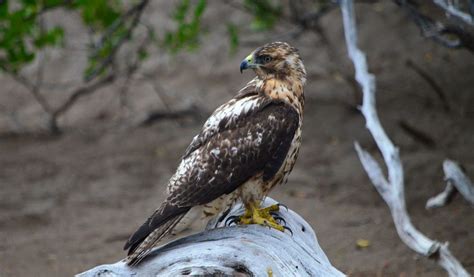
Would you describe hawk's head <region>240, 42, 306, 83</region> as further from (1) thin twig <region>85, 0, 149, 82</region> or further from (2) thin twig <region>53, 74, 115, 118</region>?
(2) thin twig <region>53, 74, 115, 118</region>

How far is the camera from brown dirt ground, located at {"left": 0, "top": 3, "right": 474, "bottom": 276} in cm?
787

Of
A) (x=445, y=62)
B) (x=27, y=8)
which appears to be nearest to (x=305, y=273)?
(x=27, y=8)

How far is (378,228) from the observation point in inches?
314

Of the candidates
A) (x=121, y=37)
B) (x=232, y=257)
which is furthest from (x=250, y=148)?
(x=121, y=37)

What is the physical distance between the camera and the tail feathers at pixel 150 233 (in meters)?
4.56

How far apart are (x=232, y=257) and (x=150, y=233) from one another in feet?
1.42

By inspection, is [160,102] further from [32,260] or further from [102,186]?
[32,260]

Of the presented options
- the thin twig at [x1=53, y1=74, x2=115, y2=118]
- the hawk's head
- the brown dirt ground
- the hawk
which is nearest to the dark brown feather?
the hawk

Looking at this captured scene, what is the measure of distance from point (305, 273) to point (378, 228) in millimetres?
3374

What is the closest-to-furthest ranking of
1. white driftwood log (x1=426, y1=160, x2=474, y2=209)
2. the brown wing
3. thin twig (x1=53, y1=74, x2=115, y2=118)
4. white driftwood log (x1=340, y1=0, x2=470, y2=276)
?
the brown wing
white driftwood log (x1=340, y1=0, x2=470, y2=276)
white driftwood log (x1=426, y1=160, x2=474, y2=209)
thin twig (x1=53, y1=74, x2=115, y2=118)

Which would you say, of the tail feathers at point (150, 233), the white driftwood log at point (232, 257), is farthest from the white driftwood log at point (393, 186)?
the tail feathers at point (150, 233)

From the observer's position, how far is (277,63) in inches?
209

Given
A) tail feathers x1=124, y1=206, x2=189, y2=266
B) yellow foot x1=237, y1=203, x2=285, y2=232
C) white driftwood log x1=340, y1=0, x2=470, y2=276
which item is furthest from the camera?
white driftwood log x1=340, y1=0, x2=470, y2=276

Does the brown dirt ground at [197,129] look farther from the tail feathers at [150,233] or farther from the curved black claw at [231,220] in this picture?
the tail feathers at [150,233]
